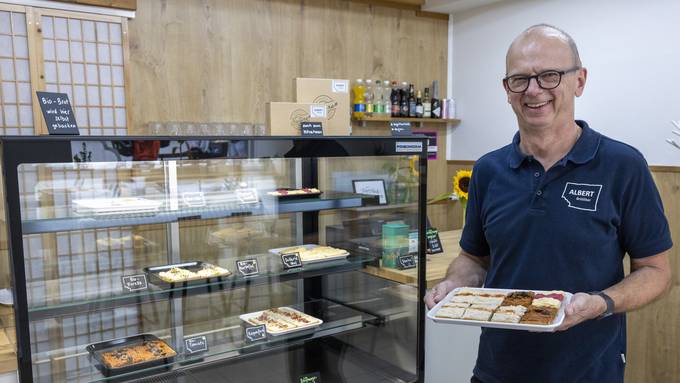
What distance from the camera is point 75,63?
3.48 metres

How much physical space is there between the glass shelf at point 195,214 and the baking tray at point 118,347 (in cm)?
46

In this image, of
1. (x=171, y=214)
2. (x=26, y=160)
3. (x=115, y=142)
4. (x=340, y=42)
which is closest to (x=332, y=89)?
(x=171, y=214)

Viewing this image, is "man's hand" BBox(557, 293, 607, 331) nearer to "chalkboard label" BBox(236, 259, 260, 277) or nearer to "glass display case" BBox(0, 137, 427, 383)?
"glass display case" BBox(0, 137, 427, 383)

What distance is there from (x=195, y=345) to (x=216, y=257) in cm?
37

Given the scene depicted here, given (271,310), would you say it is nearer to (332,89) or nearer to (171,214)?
(171,214)

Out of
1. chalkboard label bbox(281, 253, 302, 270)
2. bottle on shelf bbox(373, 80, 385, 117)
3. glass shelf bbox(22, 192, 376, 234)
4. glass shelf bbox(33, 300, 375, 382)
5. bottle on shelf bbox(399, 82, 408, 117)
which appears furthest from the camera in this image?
bottle on shelf bbox(399, 82, 408, 117)

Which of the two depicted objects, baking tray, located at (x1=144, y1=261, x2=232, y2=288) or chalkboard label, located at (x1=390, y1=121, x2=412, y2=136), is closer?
baking tray, located at (x1=144, y1=261, x2=232, y2=288)

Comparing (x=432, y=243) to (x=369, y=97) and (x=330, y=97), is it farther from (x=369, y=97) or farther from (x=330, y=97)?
(x=369, y=97)

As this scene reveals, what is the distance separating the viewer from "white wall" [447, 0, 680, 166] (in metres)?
3.68

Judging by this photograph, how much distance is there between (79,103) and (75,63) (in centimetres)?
25

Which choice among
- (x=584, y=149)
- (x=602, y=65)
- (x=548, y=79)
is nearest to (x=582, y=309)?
(x=584, y=149)

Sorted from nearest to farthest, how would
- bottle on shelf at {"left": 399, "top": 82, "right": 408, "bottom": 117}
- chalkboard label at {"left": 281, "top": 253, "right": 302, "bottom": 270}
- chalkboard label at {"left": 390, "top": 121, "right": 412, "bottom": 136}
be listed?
chalkboard label at {"left": 281, "top": 253, "right": 302, "bottom": 270}
chalkboard label at {"left": 390, "top": 121, "right": 412, "bottom": 136}
bottle on shelf at {"left": 399, "top": 82, "right": 408, "bottom": 117}

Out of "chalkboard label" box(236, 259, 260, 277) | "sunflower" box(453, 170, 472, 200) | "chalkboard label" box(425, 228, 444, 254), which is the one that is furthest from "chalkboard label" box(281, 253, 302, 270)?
"sunflower" box(453, 170, 472, 200)

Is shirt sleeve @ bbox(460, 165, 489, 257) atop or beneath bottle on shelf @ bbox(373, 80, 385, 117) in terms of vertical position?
beneath
